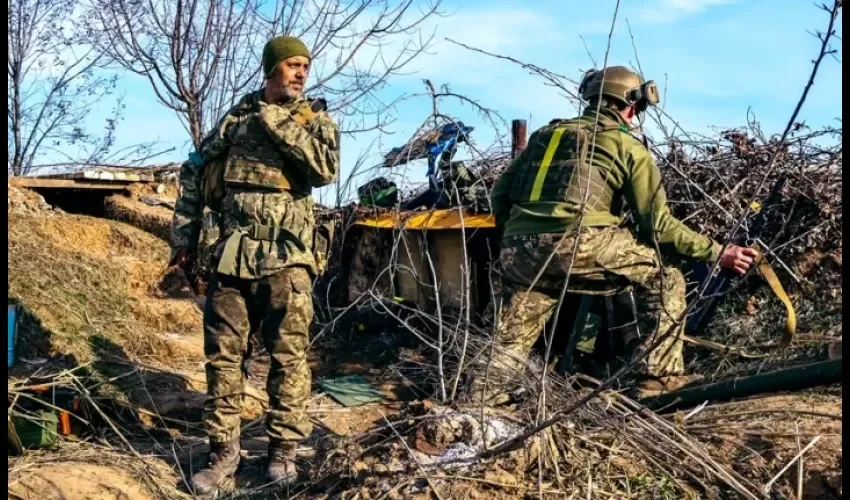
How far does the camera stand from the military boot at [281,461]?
422cm

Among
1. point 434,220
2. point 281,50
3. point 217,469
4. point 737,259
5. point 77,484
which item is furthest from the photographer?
point 434,220

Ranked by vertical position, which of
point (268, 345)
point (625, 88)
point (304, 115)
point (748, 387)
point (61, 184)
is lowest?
point (748, 387)

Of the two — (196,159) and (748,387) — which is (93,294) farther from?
(748,387)

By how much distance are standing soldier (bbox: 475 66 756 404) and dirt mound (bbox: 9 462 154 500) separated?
1.85 meters

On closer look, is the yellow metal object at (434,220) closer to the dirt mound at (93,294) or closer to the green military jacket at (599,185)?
the green military jacket at (599,185)

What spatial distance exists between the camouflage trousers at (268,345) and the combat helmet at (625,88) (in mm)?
1845

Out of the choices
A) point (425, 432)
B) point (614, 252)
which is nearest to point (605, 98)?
point (614, 252)

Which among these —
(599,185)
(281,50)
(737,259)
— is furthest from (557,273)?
(281,50)

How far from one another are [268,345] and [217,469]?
23.6 inches

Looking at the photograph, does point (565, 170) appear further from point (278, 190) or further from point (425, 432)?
point (425, 432)

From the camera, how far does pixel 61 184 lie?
990 cm

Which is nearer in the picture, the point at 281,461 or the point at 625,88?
the point at 281,461

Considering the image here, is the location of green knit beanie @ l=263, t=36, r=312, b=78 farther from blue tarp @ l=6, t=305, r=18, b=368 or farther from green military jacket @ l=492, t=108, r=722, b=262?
blue tarp @ l=6, t=305, r=18, b=368

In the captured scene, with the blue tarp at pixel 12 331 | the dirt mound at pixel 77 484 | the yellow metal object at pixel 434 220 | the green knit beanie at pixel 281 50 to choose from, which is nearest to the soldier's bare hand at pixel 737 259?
the yellow metal object at pixel 434 220
